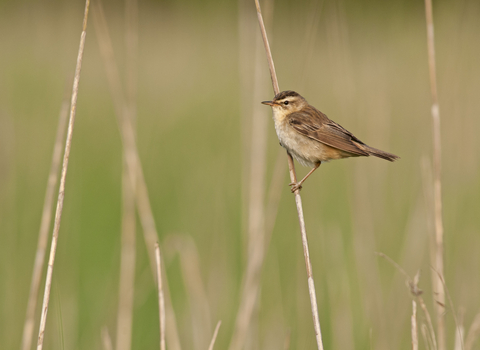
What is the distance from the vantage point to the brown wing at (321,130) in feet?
10.0

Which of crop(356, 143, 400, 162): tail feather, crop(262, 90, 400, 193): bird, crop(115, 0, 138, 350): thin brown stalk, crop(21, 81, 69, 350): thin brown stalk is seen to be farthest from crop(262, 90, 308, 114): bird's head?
crop(21, 81, 69, 350): thin brown stalk

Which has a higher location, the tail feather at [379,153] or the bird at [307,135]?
the bird at [307,135]

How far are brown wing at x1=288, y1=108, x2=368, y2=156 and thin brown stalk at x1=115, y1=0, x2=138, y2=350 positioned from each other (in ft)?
3.13

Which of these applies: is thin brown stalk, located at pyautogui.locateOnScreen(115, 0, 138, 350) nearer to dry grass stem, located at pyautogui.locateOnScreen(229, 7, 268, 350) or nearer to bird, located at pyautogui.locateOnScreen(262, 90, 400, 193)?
dry grass stem, located at pyautogui.locateOnScreen(229, 7, 268, 350)

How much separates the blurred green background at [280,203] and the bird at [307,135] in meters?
0.25

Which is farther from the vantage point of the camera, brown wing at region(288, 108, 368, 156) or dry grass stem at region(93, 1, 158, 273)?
brown wing at region(288, 108, 368, 156)

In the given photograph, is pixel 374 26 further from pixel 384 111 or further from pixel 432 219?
pixel 432 219

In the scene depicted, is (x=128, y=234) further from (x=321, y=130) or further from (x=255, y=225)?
(x=321, y=130)

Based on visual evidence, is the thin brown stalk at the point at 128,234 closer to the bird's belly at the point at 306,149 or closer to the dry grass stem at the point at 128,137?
the dry grass stem at the point at 128,137

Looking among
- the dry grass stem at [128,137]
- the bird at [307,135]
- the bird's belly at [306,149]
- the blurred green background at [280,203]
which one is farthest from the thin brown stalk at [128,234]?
the bird's belly at [306,149]

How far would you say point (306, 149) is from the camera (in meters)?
3.07

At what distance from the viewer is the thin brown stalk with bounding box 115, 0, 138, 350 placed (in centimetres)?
280

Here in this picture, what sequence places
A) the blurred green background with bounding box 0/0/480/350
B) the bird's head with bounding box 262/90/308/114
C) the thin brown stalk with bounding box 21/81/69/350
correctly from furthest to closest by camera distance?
the blurred green background with bounding box 0/0/480/350 < the bird's head with bounding box 262/90/308/114 < the thin brown stalk with bounding box 21/81/69/350

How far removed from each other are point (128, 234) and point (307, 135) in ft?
3.84
